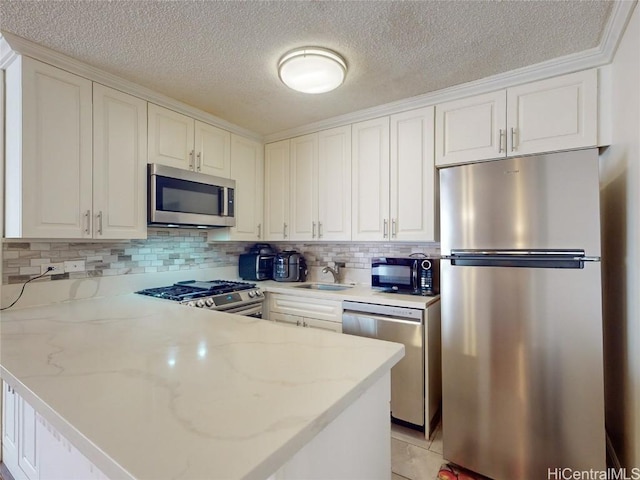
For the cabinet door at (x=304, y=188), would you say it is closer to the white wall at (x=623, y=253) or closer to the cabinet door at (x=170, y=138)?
the cabinet door at (x=170, y=138)

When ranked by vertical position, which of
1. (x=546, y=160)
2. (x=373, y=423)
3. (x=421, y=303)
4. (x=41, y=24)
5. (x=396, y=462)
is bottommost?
(x=396, y=462)

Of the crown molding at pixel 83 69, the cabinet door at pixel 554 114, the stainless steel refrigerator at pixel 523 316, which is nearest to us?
the stainless steel refrigerator at pixel 523 316

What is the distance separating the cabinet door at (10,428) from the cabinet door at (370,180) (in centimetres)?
227

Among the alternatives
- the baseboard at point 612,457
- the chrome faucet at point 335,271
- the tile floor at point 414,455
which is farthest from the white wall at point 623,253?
the chrome faucet at point 335,271

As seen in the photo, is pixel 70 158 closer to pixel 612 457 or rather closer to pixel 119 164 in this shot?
pixel 119 164

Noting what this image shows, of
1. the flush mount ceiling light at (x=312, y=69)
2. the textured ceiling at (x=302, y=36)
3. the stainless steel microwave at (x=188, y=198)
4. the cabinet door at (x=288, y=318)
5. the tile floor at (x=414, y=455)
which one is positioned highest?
the textured ceiling at (x=302, y=36)

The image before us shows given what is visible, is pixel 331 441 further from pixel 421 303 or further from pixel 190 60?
pixel 190 60

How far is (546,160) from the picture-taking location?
1.62 m

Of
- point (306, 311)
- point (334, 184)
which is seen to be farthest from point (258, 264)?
point (334, 184)

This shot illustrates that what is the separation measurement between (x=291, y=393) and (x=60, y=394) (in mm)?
574

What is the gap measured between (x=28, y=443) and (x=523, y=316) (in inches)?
99.0

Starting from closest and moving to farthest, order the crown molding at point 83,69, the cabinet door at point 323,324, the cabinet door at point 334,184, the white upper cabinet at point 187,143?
the crown molding at point 83,69
the white upper cabinet at point 187,143
the cabinet door at point 323,324
the cabinet door at point 334,184

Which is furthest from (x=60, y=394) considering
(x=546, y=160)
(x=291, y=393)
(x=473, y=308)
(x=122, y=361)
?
(x=546, y=160)

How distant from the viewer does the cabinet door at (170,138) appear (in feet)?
7.33
